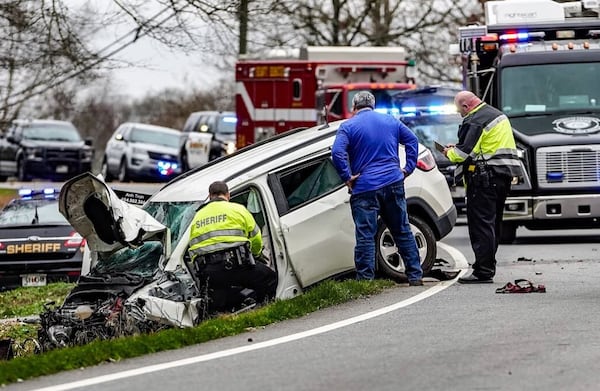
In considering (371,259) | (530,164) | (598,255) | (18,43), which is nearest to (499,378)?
(371,259)

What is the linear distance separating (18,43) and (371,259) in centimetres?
1182

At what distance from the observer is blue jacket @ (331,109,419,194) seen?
12227mm

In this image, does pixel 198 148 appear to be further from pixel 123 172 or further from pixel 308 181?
pixel 308 181

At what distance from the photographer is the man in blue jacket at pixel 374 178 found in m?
12.2

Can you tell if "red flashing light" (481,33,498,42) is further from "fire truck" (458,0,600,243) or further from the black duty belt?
the black duty belt

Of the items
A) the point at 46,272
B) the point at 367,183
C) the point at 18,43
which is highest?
the point at 18,43

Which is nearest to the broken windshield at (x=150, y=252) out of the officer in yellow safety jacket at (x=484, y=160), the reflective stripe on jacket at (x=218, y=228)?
the reflective stripe on jacket at (x=218, y=228)

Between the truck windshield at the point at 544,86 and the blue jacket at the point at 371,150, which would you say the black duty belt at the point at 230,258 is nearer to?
the blue jacket at the point at 371,150

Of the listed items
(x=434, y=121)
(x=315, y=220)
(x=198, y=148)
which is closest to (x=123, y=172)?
(x=198, y=148)

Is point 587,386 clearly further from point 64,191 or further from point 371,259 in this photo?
point 64,191

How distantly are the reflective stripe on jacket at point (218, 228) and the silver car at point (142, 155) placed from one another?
23.8 meters

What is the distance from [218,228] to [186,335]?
1.72 metres

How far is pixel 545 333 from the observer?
369 inches

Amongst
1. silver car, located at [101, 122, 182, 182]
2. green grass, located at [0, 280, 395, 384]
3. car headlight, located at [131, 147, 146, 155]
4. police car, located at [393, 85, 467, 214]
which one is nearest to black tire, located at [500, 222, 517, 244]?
police car, located at [393, 85, 467, 214]
